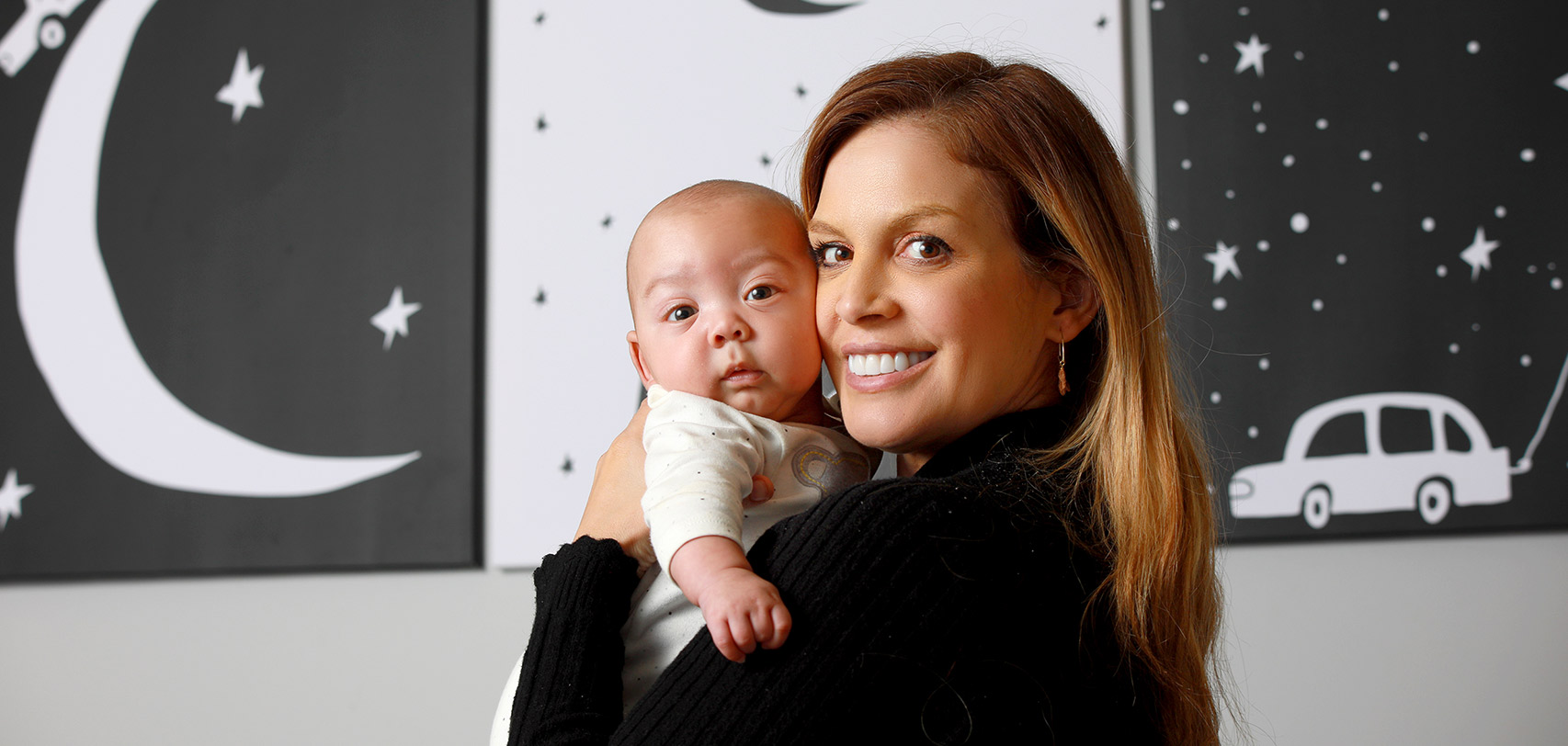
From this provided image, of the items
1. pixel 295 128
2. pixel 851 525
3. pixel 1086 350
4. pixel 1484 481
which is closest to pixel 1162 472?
pixel 1086 350

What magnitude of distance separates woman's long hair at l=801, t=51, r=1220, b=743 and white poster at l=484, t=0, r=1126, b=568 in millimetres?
1201

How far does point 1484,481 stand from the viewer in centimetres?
213

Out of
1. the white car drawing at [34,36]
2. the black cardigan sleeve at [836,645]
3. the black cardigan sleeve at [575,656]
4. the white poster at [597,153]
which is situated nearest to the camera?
the black cardigan sleeve at [836,645]

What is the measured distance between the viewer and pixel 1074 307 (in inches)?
47.4

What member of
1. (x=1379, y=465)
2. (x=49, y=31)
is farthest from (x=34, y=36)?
(x=1379, y=465)

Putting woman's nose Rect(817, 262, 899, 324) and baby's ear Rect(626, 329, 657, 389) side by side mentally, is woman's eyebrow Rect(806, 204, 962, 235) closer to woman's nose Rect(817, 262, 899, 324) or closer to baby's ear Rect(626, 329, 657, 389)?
woman's nose Rect(817, 262, 899, 324)

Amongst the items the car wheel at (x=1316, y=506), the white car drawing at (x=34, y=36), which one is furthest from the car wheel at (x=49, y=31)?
the car wheel at (x=1316, y=506)

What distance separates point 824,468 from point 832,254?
10.3 inches

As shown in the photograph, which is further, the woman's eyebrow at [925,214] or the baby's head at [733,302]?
the baby's head at [733,302]

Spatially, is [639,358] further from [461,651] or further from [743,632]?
[461,651]

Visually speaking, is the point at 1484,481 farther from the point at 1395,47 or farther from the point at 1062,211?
the point at 1062,211

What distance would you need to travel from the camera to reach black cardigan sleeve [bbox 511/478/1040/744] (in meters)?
0.83

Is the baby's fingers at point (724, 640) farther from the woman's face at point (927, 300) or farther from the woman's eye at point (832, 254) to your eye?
the woman's eye at point (832, 254)

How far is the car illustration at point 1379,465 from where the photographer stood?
214cm
